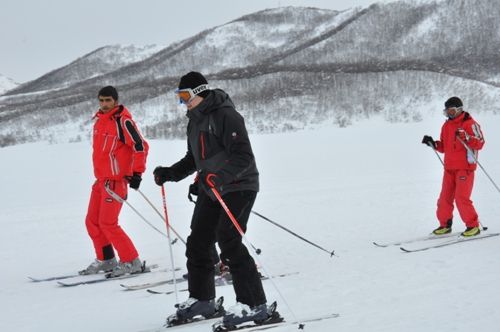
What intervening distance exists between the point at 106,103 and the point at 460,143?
4151mm

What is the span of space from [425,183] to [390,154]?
16.2ft

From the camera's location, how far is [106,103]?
559cm

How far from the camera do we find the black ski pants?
3.54 metres

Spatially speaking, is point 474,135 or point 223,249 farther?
point 474,135

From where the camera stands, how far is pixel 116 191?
5.63m

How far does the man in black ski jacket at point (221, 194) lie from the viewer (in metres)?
3.46

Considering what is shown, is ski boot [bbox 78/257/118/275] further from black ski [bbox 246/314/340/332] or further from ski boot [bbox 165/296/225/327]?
black ski [bbox 246/314/340/332]

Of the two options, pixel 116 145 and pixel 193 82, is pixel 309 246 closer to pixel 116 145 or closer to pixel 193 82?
pixel 116 145

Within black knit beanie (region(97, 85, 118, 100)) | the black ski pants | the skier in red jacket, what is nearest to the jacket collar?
the skier in red jacket

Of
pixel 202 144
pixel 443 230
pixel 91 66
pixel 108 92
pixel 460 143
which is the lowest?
pixel 443 230

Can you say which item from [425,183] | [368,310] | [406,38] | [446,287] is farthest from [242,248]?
[406,38]

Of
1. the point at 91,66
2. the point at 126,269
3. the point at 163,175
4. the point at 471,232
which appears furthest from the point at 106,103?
the point at 91,66

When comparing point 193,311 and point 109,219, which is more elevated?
point 109,219

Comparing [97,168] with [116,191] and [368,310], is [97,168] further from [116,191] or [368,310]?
[368,310]
